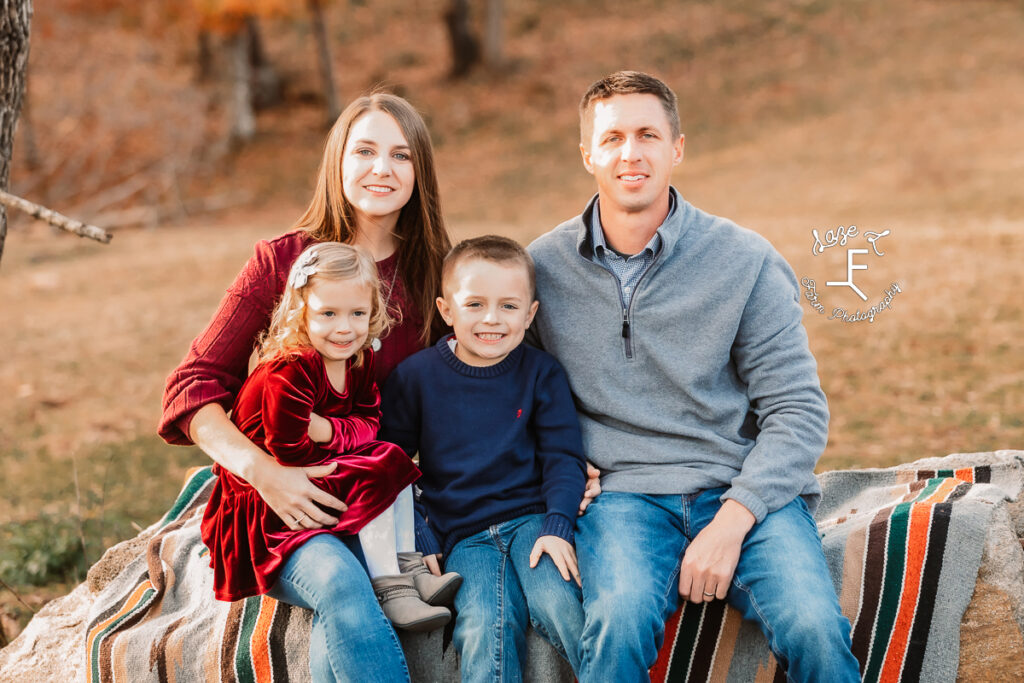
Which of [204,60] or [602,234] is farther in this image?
[204,60]

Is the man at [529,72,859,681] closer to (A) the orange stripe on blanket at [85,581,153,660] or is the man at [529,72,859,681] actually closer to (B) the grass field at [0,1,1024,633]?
(A) the orange stripe on blanket at [85,581,153,660]

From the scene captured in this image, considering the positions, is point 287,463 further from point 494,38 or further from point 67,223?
point 494,38

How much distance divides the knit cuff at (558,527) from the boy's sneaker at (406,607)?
1.19 feet

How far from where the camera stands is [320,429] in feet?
8.89

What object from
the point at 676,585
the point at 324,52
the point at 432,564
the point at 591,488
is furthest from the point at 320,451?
the point at 324,52

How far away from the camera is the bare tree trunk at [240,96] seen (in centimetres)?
1928

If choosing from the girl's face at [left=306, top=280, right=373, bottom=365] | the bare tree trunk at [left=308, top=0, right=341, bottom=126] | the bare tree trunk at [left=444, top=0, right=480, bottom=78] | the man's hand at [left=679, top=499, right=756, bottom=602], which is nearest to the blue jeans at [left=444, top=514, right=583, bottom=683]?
the man's hand at [left=679, top=499, right=756, bottom=602]

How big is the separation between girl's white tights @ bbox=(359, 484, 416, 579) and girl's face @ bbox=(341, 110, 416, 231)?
956 millimetres

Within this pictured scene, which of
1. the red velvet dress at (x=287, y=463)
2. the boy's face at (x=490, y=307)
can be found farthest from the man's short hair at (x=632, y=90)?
the red velvet dress at (x=287, y=463)

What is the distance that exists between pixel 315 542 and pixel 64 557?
221 cm

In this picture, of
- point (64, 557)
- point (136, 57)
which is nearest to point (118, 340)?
point (64, 557)

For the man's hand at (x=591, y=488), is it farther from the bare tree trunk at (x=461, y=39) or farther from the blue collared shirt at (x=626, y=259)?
the bare tree trunk at (x=461, y=39)

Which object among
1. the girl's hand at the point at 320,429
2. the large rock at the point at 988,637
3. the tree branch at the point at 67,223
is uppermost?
the tree branch at the point at 67,223

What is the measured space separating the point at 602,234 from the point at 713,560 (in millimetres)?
1106
